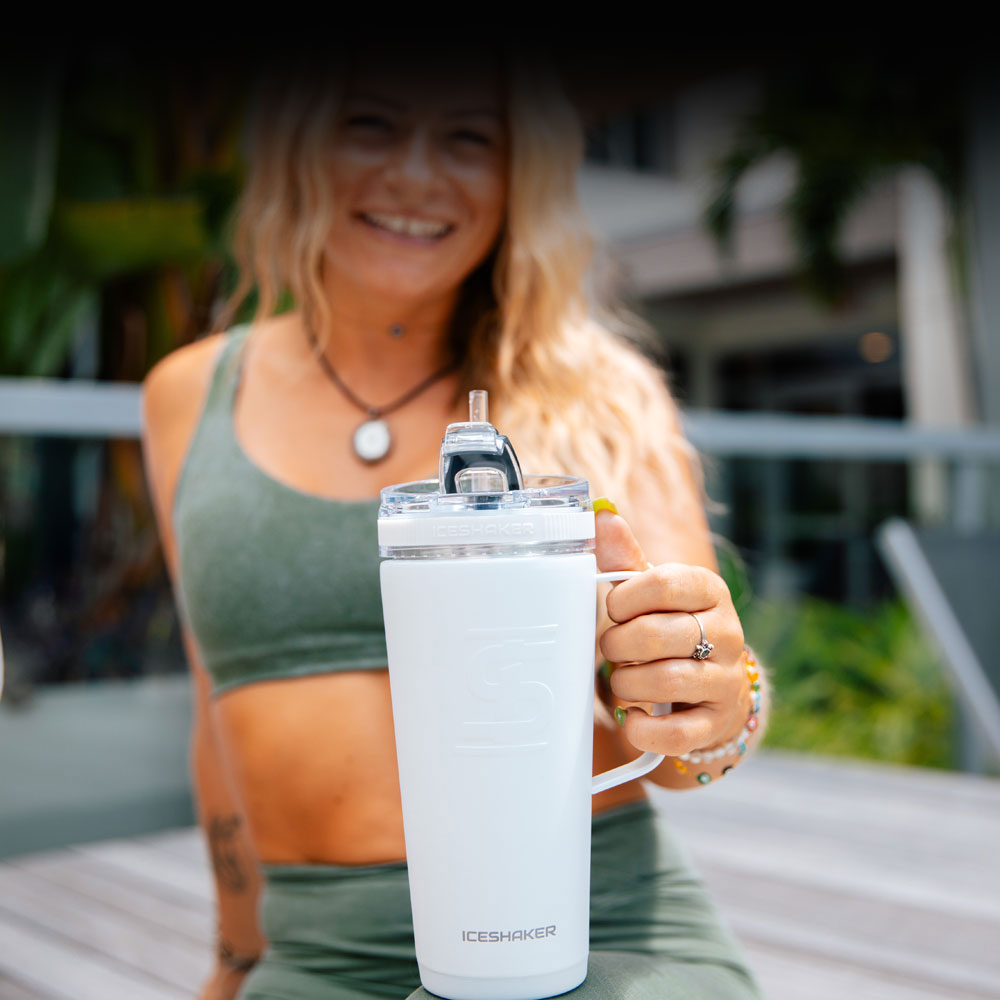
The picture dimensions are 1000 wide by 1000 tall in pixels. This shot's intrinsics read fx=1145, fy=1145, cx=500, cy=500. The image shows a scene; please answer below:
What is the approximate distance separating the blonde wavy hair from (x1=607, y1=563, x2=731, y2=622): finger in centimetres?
33

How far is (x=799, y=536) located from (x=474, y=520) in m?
4.63

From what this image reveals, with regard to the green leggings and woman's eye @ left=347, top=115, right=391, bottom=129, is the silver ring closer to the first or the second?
the green leggings

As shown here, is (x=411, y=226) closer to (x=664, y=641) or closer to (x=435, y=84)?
(x=435, y=84)

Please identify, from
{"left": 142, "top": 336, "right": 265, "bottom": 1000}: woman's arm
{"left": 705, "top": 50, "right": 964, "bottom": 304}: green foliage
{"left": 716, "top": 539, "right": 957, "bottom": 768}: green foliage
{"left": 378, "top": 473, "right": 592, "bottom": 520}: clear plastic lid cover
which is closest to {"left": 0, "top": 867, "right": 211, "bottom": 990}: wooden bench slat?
{"left": 142, "top": 336, "right": 265, "bottom": 1000}: woman's arm

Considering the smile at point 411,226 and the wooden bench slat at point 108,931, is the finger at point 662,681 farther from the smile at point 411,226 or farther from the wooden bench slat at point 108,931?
the wooden bench slat at point 108,931

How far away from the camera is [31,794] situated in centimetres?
254

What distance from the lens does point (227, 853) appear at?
1.32 meters

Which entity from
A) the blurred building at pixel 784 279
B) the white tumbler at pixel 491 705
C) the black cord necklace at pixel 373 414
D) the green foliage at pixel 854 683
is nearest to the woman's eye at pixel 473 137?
the black cord necklace at pixel 373 414

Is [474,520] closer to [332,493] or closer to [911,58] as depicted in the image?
[332,493]

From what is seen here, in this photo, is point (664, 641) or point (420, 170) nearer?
point (664, 641)

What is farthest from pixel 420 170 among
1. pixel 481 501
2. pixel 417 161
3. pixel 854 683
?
pixel 854 683

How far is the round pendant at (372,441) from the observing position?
1.11 metres

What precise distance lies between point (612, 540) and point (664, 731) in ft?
0.39

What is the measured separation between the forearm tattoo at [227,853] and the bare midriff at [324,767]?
0.72 feet
